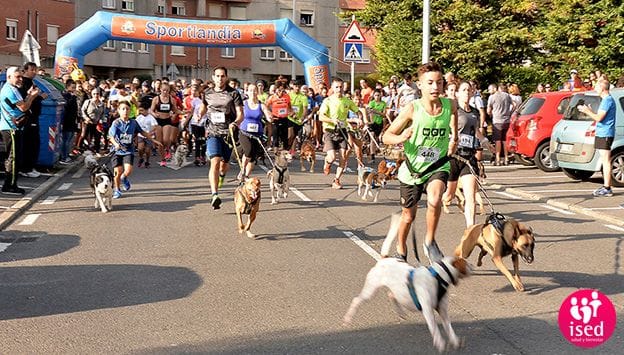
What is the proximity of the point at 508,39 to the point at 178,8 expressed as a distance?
37441 mm

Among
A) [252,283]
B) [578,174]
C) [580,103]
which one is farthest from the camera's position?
[578,174]

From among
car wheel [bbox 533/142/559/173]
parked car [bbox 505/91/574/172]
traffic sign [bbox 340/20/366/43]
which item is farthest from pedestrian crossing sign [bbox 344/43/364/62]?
car wheel [bbox 533/142/559/173]

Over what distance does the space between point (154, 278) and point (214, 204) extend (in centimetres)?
397

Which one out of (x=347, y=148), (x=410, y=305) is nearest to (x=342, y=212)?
(x=347, y=148)

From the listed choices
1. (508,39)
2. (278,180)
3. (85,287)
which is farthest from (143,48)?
(85,287)

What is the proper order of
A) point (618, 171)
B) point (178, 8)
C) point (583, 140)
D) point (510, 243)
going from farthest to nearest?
point (178, 8) → point (583, 140) → point (618, 171) → point (510, 243)

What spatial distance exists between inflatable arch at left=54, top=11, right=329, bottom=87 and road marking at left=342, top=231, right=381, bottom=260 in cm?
1707

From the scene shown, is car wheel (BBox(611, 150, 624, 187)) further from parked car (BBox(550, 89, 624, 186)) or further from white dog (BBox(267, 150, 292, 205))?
white dog (BBox(267, 150, 292, 205))

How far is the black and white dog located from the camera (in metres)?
11.7

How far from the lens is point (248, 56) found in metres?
66.0

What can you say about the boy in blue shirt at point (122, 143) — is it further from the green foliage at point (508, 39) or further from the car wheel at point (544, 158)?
the green foliage at point (508, 39)

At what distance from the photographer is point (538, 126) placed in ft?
57.7

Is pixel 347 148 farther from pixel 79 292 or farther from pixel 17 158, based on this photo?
pixel 79 292

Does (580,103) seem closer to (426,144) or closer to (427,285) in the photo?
(426,144)
